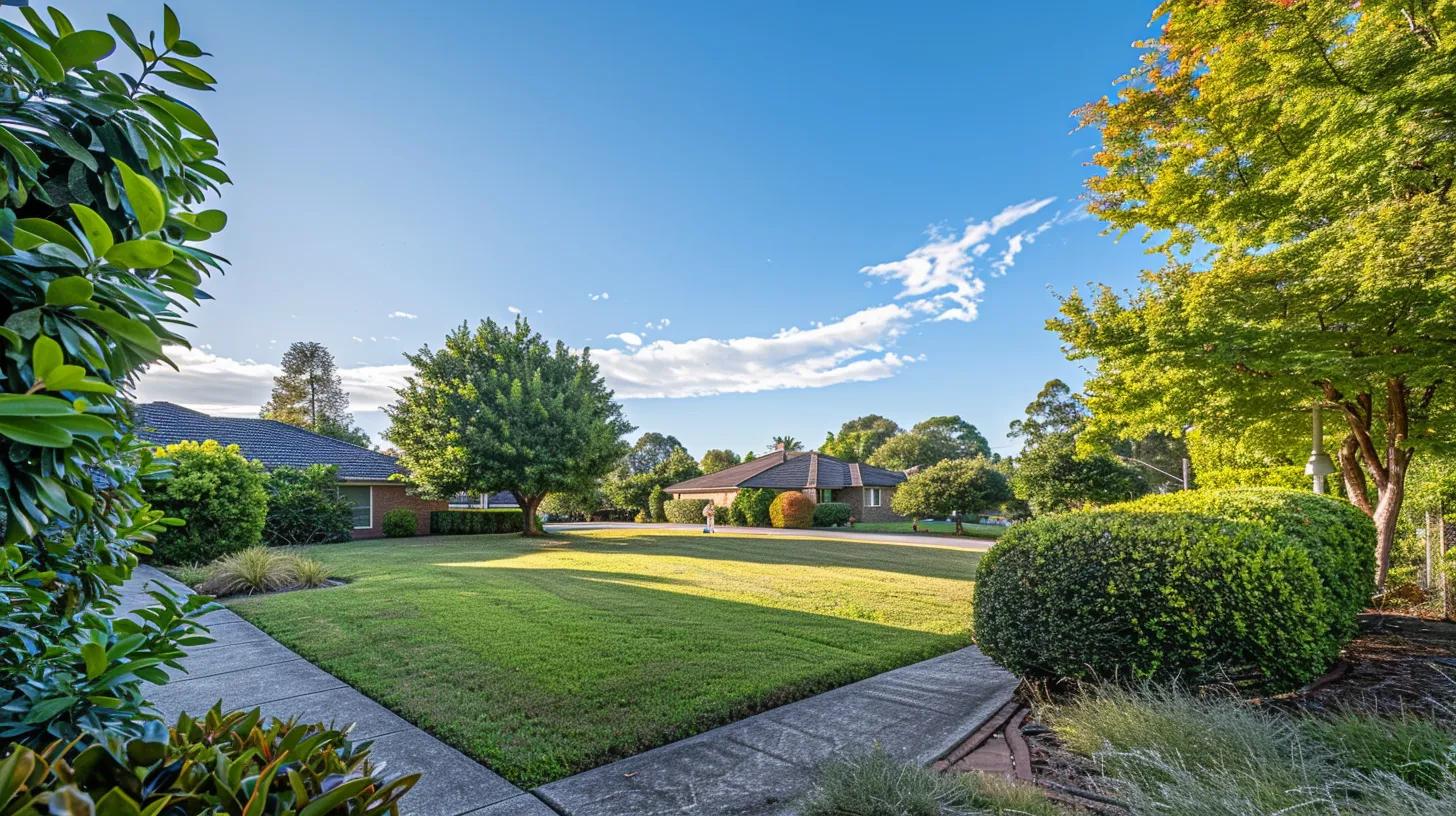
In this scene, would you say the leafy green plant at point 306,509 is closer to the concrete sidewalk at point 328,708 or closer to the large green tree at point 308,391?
the concrete sidewalk at point 328,708

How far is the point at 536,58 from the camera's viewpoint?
7.96 metres

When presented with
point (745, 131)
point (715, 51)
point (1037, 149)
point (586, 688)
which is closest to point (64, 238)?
point (586, 688)

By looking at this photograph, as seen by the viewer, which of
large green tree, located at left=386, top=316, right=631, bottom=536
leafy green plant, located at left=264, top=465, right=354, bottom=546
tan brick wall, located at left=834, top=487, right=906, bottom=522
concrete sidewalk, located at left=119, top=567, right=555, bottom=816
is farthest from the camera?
tan brick wall, located at left=834, top=487, right=906, bottom=522

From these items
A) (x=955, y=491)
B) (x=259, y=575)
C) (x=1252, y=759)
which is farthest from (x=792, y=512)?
(x=1252, y=759)

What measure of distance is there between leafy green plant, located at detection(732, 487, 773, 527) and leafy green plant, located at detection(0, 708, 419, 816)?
30.2 meters

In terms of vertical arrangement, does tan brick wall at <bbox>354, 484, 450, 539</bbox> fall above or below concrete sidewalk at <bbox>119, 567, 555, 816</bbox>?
above

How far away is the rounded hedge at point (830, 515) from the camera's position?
3070 cm

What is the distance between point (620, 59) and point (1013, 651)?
357 inches

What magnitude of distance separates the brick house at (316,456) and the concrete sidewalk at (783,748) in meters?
20.5

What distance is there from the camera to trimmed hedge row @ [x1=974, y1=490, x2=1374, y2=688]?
380 cm

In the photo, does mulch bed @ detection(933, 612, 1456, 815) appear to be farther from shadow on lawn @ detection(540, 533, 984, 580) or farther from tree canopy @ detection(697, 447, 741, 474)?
tree canopy @ detection(697, 447, 741, 474)

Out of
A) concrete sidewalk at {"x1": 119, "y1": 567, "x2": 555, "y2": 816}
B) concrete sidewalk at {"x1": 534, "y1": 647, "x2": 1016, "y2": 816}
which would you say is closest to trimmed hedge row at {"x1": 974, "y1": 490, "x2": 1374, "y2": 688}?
concrete sidewalk at {"x1": 534, "y1": 647, "x2": 1016, "y2": 816}

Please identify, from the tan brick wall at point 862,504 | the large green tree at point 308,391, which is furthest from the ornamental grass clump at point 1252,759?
the large green tree at point 308,391

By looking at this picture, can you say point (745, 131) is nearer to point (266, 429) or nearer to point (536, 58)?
point (536, 58)
